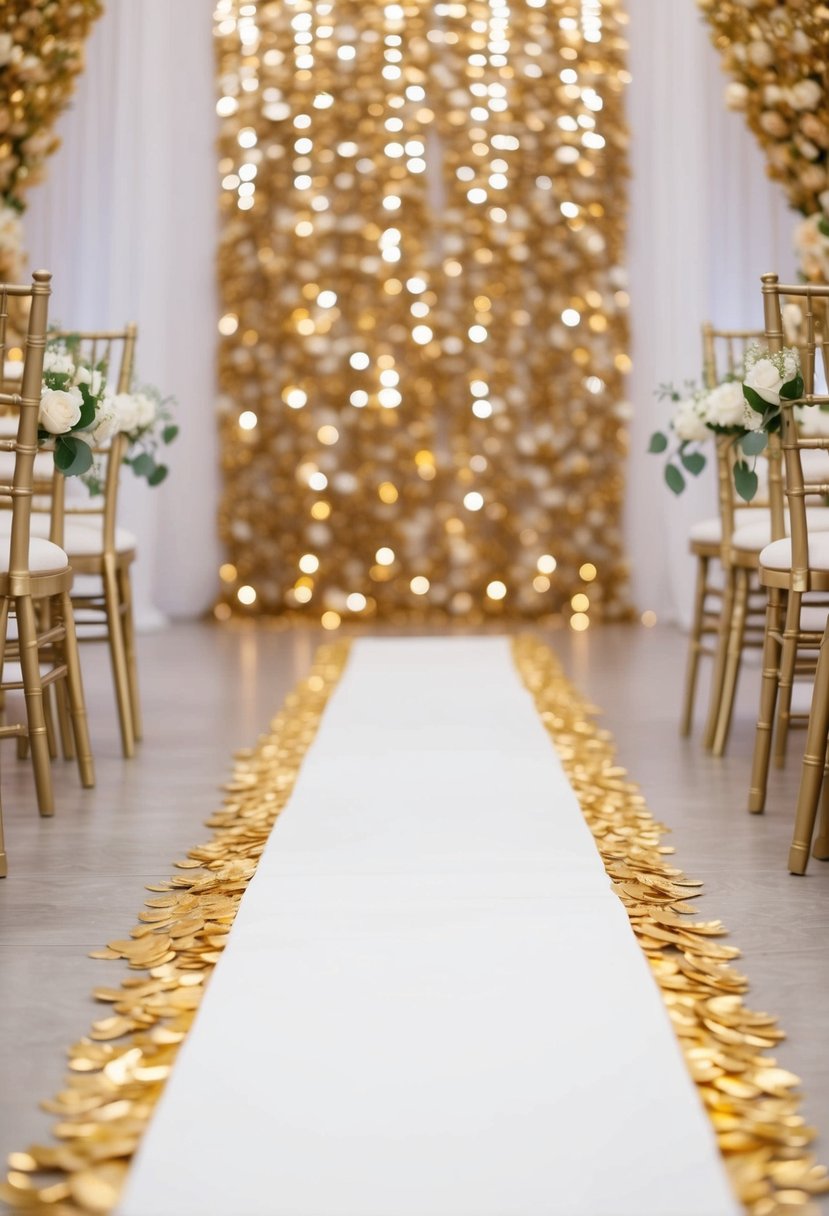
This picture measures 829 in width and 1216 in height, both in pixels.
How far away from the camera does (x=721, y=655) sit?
3.43 metres

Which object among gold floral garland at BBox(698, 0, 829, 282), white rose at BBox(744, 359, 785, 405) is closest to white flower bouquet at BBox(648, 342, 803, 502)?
white rose at BBox(744, 359, 785, 405)

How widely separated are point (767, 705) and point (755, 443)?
55cm

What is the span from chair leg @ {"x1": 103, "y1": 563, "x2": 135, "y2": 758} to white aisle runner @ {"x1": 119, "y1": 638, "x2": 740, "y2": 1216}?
0.96m

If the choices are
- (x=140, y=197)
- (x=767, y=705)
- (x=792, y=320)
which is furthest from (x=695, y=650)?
(x=140, y=197)

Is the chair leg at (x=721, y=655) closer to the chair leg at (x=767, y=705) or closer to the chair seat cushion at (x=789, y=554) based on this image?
the chair leg at (x=767, y=705)

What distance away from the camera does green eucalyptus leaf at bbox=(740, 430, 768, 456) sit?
8.28ft

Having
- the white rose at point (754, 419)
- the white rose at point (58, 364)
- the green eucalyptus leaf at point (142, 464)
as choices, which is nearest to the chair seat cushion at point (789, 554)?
the white rose at point (754, 419)

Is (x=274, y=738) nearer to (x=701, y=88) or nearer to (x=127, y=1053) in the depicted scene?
(x=127, y=1053)

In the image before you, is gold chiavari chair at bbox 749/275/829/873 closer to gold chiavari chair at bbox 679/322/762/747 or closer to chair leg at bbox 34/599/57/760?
gold chiavari chair at bbox 679/322/762/747

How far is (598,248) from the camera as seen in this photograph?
639 centimetres

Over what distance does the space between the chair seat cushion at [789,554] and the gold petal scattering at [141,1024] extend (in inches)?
43.1

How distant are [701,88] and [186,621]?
3.43 metres

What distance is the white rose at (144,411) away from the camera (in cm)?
339

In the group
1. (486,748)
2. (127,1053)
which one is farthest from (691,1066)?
(486,748)
